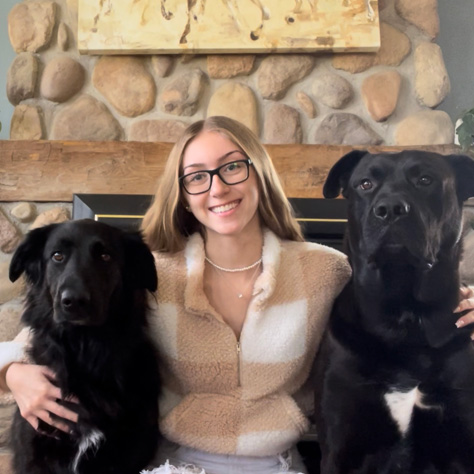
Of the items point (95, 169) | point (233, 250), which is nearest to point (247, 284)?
point (233, 250)

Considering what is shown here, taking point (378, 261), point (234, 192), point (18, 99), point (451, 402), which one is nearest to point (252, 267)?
point (234, 192)

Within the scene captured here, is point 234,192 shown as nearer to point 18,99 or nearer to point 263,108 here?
point 263,108

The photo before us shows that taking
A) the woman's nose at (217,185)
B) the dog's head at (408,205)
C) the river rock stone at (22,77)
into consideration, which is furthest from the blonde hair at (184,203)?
the river rock stone at (22,77)

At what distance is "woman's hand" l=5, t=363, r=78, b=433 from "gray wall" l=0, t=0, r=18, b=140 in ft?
5.06

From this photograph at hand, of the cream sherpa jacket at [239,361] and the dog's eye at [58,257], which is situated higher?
the dog's eye at [58,257]

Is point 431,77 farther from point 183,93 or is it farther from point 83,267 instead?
point 83,267

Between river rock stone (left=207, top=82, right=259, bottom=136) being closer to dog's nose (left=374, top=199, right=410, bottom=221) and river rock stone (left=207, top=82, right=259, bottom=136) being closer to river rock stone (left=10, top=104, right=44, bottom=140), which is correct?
river rock stone (left=10, top=104, right=44, bottom=140)

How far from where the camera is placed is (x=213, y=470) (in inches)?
53.2

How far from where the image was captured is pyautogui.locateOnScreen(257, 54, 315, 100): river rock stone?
94.7 inches

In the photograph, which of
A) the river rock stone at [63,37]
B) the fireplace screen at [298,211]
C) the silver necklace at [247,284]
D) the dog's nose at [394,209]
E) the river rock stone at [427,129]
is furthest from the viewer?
the river rock stone at [63,37]

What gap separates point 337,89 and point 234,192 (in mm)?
1230

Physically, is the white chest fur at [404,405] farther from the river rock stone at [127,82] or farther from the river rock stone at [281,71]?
the river rock stone at [127,82]

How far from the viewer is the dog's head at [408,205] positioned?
3.32 feet

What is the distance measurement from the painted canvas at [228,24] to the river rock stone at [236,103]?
0.18 metres
